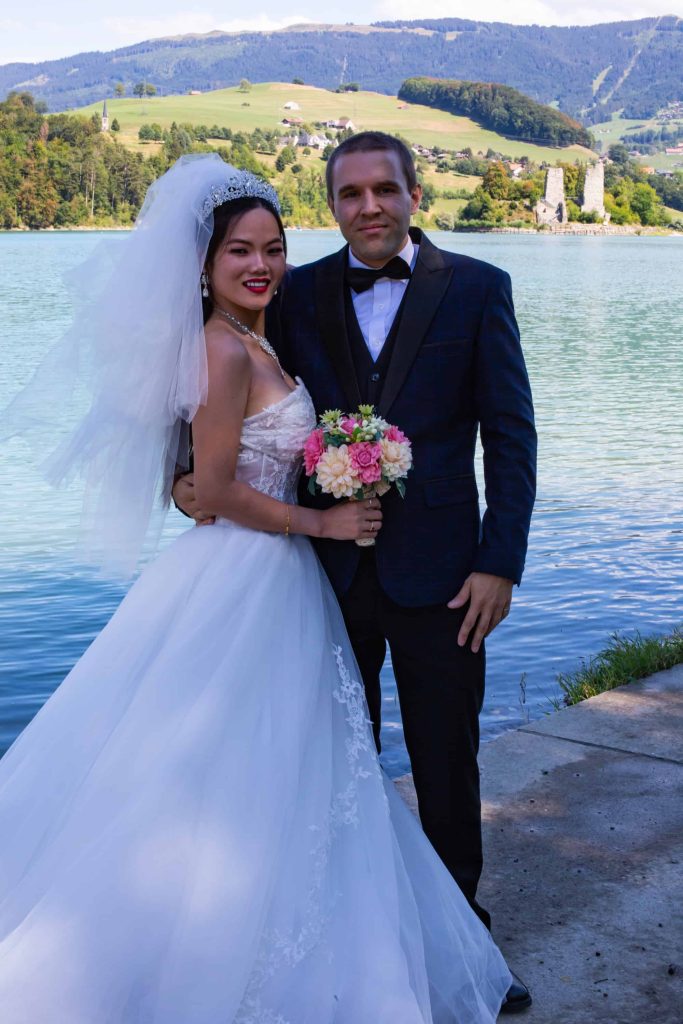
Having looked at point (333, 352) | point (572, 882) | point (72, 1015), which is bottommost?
point (572, 882)

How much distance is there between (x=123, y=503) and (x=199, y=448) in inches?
14.2

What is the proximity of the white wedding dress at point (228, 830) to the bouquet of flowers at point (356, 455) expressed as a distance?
0.16 meters

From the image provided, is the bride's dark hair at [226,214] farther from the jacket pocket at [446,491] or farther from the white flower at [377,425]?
the jacket pocket at [446,491]

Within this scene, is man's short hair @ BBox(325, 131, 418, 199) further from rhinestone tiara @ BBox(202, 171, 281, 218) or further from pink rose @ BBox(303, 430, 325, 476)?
pink rose @ BBox(303, 430, 325, 476)

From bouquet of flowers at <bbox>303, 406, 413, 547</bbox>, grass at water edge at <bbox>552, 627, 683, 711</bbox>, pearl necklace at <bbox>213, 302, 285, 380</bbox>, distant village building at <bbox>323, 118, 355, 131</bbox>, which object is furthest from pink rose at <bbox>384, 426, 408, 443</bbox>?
distant village building at <bbox>323, 118, 355, 131</bbox>

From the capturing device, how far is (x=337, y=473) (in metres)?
2.81

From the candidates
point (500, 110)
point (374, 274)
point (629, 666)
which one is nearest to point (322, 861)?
point (374, 274)

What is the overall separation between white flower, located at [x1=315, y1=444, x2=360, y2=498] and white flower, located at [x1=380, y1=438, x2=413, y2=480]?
0.25 ft

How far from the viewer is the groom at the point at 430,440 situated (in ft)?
9.72

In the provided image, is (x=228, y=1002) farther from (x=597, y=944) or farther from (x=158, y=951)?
(x=597, y=944)

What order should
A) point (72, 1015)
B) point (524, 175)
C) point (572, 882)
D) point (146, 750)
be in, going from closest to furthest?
point (72, 1015) < point (146, 750) < point (572, 882) < point (524, 175)

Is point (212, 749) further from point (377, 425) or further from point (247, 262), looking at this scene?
point (247, 262)

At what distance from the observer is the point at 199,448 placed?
2920 millimetres

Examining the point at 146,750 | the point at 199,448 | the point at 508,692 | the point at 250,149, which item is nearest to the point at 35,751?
the point at 146,750
